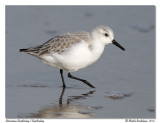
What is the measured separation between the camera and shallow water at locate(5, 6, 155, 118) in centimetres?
477

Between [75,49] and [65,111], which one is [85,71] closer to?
[75,49]

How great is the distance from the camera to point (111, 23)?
791cm

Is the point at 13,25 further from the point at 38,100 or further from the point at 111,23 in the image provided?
the point at 38,100

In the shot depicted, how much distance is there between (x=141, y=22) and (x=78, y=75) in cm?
255

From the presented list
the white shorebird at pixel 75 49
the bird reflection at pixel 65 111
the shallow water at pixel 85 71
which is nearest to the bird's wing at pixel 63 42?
the white shorebird at pixel 75 49

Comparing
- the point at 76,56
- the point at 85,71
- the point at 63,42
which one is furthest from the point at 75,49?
the point at 85,71

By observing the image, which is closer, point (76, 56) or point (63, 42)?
point (76, 56)

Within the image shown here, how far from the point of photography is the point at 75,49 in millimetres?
5246

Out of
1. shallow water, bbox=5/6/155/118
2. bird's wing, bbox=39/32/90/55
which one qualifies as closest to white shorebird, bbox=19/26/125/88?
bird's wing, bbox=39/32/90/55

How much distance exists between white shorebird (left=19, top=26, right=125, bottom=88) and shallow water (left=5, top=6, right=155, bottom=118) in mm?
363

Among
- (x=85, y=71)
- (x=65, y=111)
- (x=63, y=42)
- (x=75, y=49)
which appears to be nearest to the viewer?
(x=65, y=111)

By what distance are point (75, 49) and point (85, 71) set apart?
935 millimetres

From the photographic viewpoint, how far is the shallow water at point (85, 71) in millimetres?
4770

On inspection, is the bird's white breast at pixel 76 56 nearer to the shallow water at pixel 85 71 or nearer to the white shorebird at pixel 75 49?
the white shorebird at pixel 75 49
